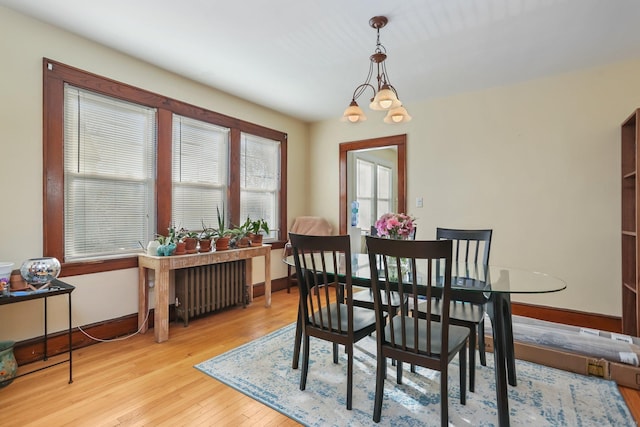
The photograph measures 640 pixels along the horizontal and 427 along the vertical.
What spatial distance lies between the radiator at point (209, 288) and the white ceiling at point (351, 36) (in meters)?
2.06

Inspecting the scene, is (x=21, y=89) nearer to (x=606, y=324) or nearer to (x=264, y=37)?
(x=264, y=37)

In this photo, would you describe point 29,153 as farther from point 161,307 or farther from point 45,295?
point 161,307

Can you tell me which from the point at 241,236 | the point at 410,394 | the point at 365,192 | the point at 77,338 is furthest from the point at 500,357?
the point at 365,192

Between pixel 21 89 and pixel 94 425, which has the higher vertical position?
pixel 21 89

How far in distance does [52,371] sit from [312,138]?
4.14 m

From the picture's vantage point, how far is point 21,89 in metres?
2.40

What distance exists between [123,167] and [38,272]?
3.95 feet

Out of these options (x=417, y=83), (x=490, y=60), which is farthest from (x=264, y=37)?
(x=490, y=60)

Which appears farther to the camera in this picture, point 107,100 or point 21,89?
point 107,100

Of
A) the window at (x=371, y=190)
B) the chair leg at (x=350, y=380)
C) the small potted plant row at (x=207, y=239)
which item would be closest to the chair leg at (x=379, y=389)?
the chair leg at (x=350, y=380)

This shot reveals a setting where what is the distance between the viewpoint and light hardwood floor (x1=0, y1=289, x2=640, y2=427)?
1786mm

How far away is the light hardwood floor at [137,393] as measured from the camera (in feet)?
5.86

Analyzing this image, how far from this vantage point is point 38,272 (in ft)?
7.02

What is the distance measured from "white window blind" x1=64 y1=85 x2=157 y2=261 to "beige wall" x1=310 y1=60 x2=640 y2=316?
3.11m
